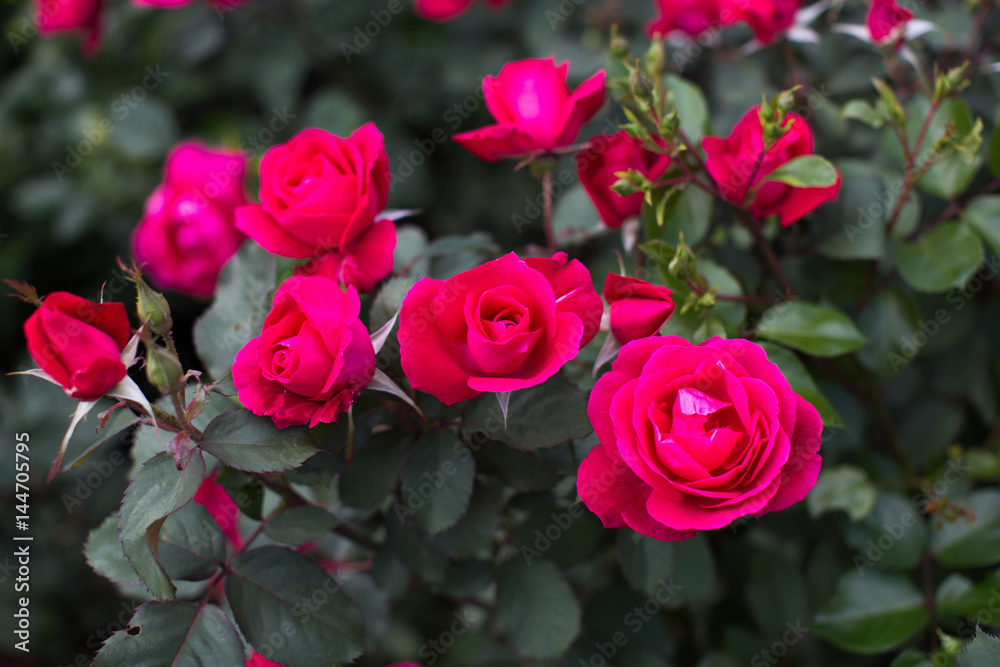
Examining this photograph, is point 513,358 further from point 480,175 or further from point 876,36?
point 480,175

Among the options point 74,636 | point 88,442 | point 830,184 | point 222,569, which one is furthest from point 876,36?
point 74,636

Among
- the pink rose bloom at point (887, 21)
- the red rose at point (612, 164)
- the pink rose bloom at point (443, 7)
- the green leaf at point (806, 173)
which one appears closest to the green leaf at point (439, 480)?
the red rose at point (612, 164)

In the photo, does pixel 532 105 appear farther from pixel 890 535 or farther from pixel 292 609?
pixel 890 535

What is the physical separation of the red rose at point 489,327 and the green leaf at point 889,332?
567 mm

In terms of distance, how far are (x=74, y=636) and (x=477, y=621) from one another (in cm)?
108

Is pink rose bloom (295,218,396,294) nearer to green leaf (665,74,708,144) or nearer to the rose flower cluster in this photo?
the rose flower cluster

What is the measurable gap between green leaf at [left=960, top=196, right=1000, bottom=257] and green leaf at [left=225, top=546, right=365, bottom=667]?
0.97 metres

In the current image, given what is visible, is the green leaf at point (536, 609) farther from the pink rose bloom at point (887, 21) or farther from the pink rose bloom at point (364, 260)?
the pink rose bloom at point (887, 21)

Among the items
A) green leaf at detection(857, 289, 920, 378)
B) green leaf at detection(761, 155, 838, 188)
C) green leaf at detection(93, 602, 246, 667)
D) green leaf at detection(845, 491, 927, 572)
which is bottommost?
green leaf at detection(845, 491, 927, 572)

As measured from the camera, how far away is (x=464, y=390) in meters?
0.70

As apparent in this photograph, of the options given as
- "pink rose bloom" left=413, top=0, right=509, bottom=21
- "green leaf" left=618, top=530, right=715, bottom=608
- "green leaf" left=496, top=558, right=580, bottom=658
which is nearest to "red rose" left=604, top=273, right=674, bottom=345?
"green leaf" left=618, top=530, right=715, bottom=608

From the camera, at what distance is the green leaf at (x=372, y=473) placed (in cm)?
84

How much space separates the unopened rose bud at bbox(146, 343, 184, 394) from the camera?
681mm

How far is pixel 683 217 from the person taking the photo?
0.93 m
